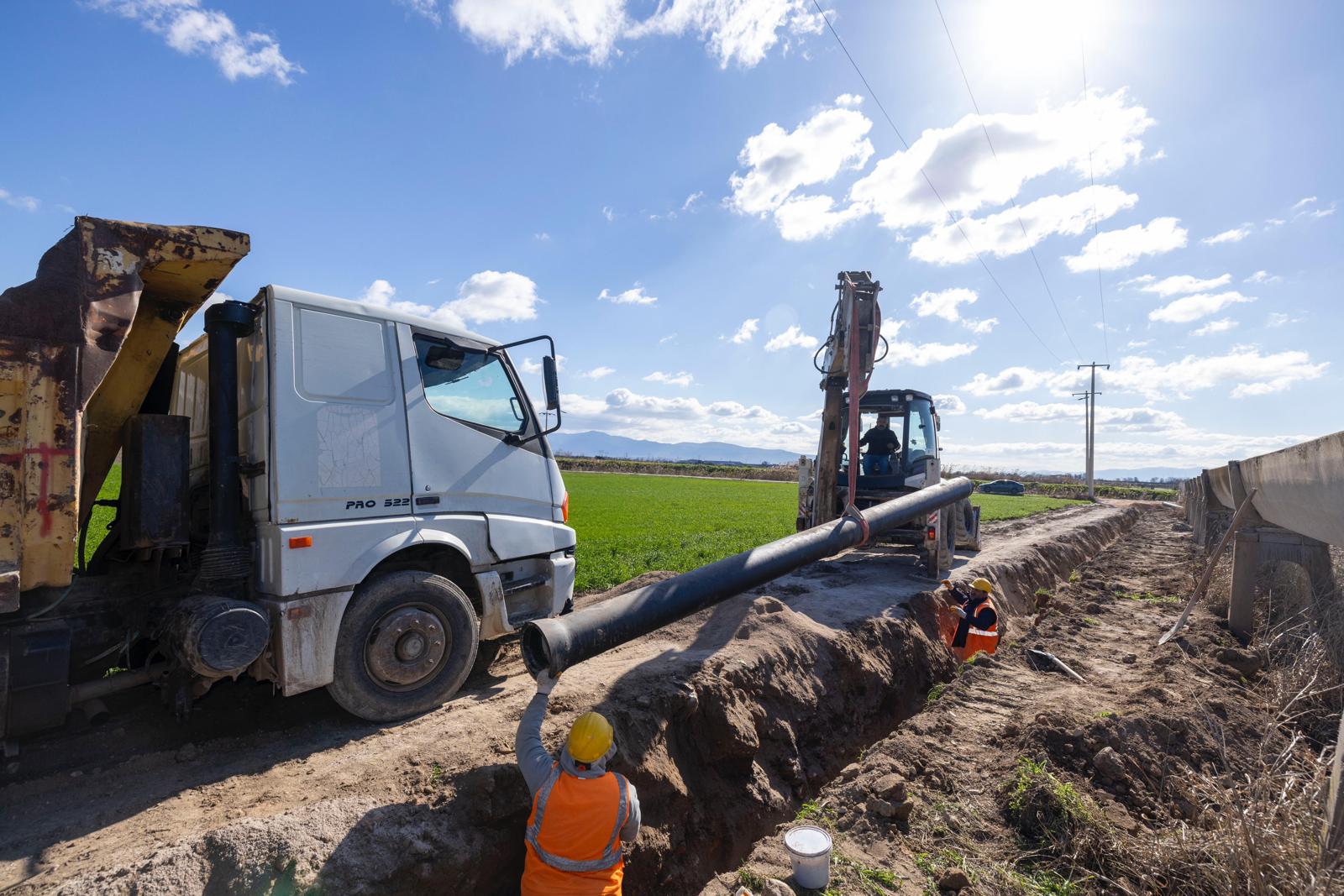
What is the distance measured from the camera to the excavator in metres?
9.47

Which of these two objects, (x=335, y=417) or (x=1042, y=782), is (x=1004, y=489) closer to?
(x=1042, y=782)

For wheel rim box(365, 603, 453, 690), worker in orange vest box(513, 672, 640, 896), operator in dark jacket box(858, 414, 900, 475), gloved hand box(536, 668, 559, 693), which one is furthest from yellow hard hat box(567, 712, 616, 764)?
operator in dark jacket box(858, 414, 900, 475)

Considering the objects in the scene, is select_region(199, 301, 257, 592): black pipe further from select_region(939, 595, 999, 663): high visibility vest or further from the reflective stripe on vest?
select_region(939, 595, 999, 663): high visibility vest

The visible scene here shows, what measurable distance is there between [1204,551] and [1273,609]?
293 inches

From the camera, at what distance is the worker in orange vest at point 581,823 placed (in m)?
3.12

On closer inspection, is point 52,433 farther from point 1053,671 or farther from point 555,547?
point 1053,671

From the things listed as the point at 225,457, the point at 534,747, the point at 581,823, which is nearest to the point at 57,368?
the point at 225,457

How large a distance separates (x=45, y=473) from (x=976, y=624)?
8.55m

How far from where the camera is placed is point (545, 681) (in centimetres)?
378

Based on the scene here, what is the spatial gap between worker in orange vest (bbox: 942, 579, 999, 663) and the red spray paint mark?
8379mm

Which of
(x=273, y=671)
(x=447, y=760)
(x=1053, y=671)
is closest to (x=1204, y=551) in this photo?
(x=1053, y=671)

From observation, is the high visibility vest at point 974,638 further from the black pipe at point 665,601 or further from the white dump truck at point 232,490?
the white dump truck at point 232,490

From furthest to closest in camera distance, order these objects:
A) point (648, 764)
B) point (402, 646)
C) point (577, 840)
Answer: point (402, 646) < point (648, 764) < point (577, 840)

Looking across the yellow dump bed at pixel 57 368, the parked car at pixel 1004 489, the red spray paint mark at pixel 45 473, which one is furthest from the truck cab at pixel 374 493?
the parked car at pixel 1004 489
